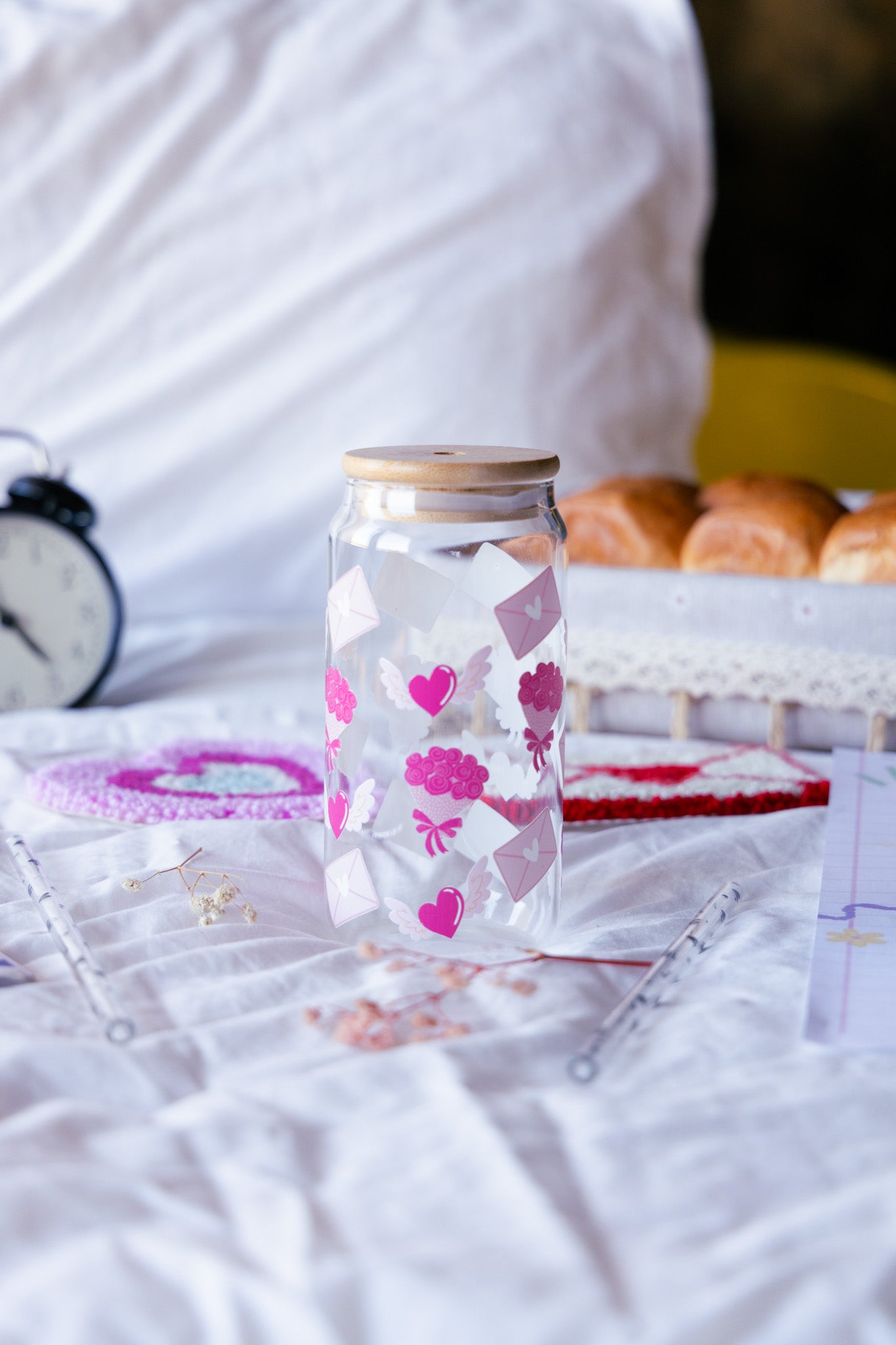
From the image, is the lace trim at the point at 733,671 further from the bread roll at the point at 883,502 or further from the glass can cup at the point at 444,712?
the glass can cup at the point at 444,712

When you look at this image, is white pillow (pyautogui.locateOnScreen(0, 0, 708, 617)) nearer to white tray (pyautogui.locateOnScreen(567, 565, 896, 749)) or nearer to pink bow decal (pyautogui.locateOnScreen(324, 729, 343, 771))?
white tray (pyautogui.locateOnScreen(567, 565, 896, 749))

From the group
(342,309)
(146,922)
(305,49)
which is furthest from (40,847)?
(305,49)

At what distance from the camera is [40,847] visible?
2.24 feet

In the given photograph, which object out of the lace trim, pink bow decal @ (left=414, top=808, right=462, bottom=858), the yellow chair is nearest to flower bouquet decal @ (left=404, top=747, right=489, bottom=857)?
pink bow decal @ (left=414, top=808, right=462, bottom=858)

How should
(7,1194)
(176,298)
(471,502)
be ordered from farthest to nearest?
(176,298)
(471,502)
(7,1194)

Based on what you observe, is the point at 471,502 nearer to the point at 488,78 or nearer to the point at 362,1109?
the point at 362,1109

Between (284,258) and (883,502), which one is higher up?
(284,258)

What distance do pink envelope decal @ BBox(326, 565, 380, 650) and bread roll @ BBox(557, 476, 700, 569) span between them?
1.42ft

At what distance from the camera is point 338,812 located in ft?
1.96

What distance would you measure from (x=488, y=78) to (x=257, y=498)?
50 centimetres

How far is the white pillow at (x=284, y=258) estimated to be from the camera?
1176 mm

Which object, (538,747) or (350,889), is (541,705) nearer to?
(538,747)

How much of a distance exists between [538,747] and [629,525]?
45cm

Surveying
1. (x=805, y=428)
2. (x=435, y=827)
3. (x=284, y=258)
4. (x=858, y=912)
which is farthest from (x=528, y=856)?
(x=805, y=428)
